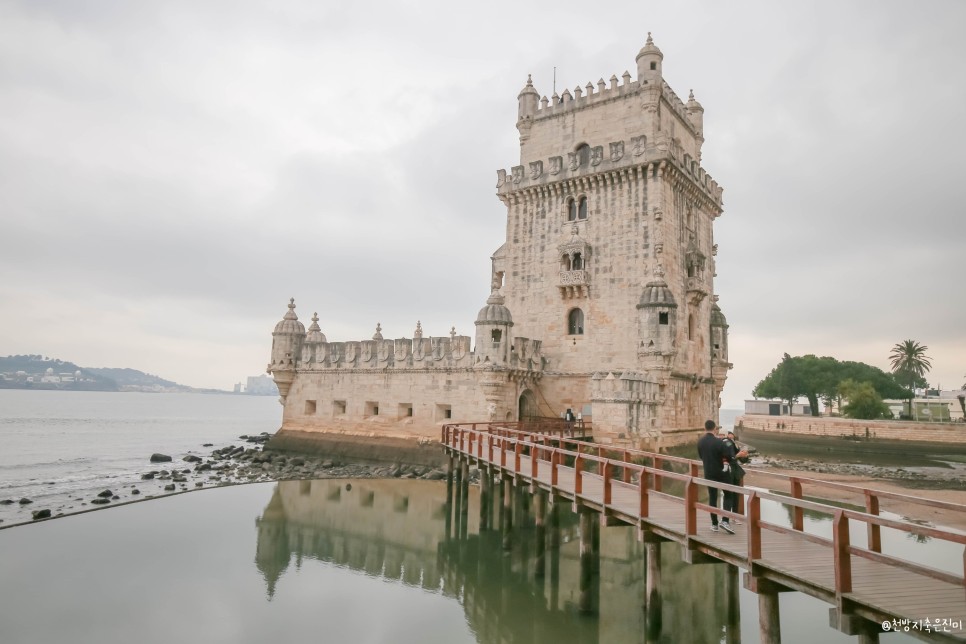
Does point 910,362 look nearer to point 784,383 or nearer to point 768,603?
point 784,383

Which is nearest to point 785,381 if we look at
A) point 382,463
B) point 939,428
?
point 939,428

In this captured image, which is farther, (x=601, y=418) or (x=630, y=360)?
(x=630, y=360)

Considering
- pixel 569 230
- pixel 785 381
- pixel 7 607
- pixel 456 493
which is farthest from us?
pixel 785 381

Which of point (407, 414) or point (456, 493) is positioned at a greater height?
point (407, 414)

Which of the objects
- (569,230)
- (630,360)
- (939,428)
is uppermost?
(569,230)

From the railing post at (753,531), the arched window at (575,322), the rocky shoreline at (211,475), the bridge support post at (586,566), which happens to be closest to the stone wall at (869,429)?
the arched window at (575,322)

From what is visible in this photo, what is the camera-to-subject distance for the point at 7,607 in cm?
1145

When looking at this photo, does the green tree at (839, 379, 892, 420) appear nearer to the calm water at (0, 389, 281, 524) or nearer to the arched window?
the arched window

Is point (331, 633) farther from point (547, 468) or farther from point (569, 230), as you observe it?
point (569, 230)

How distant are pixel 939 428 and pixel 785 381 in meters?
22.2

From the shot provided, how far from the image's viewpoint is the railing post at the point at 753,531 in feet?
22.9

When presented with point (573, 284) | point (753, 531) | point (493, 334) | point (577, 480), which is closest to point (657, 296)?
point (573, 284)

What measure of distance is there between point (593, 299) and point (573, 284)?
1.08m

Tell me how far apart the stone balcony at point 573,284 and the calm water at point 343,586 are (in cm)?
994
